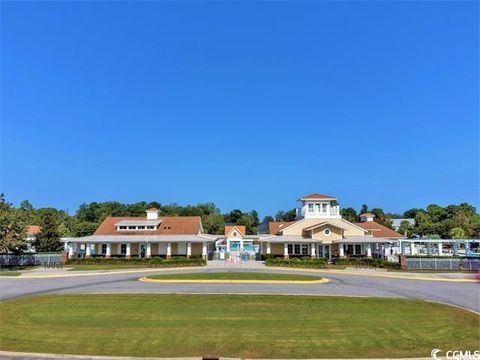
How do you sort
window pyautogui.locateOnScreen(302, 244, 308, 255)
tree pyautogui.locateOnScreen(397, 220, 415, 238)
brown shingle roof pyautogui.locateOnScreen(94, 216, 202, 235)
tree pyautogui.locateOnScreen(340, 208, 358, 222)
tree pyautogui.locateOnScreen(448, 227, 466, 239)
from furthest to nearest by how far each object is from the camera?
tree pyautogui.locateOnScreen(340, 208, 358, 222) → tree pyautogui.locateOnScreen(397, 220, 415, 238) → tree pyautogui.locateOnScreen(448, 227, 466, 239) → brown shingle roof pyautogui.locateOnScreen(94, 216, 202, 235) → window pyautogui.locateOnScreen(302, 244, 308, 255)

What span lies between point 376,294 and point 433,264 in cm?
2368

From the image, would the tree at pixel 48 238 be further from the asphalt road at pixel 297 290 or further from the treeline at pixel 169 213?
the asphalt road at pixel 297 290

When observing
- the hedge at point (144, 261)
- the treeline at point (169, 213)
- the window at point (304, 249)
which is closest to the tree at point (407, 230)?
the treeline at point (169, 213)

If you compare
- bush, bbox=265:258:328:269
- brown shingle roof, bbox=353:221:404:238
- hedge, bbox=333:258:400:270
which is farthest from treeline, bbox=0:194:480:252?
hedge, bbox=333:258:400:270

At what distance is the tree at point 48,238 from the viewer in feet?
192

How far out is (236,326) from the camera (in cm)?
1430

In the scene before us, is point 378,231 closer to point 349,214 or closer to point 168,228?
point 168,228

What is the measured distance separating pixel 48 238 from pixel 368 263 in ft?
136

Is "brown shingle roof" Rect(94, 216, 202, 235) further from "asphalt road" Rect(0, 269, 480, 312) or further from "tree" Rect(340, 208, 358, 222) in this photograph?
"tree" Rect(340, 208, 358, 222)

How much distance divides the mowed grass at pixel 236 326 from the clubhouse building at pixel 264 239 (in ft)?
104

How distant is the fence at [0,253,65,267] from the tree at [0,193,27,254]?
0.97m

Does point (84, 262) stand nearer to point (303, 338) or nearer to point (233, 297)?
point (233, 297)

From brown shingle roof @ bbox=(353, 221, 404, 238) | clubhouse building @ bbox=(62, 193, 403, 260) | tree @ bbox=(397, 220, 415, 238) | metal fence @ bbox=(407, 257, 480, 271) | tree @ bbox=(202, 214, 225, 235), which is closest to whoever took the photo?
metal fence @ bbox=(407, 257, 480, 271)

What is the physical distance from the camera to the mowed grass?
12.0m
